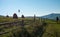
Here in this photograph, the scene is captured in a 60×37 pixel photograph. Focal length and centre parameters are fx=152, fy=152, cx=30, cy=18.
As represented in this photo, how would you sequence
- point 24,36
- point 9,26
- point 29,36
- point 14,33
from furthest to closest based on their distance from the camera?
point 9,26 < point 29,36 < point 24,36 < point 14,33

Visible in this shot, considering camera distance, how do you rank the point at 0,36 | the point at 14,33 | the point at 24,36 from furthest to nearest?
1. the point at 24,36
2. the point at 14,33
3. the point at 0,36

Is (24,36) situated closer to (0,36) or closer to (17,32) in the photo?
(17,32)

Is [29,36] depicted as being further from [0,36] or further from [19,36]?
[0,36]

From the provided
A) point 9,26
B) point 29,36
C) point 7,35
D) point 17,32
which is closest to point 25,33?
point 29,36

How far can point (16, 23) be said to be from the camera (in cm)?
1570

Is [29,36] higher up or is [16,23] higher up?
[16,23]

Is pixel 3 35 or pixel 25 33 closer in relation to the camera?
pixel 3 35

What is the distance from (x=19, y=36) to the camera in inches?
455

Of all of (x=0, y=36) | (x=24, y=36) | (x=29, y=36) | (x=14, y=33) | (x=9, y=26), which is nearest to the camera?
(x=0, y=36)

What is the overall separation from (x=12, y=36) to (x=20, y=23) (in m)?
5.44

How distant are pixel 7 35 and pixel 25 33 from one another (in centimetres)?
224

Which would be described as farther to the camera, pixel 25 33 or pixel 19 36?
pixel 25 33

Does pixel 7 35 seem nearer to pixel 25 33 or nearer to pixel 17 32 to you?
pixel 17 32

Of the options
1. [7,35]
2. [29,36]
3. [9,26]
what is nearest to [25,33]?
[29,36]
